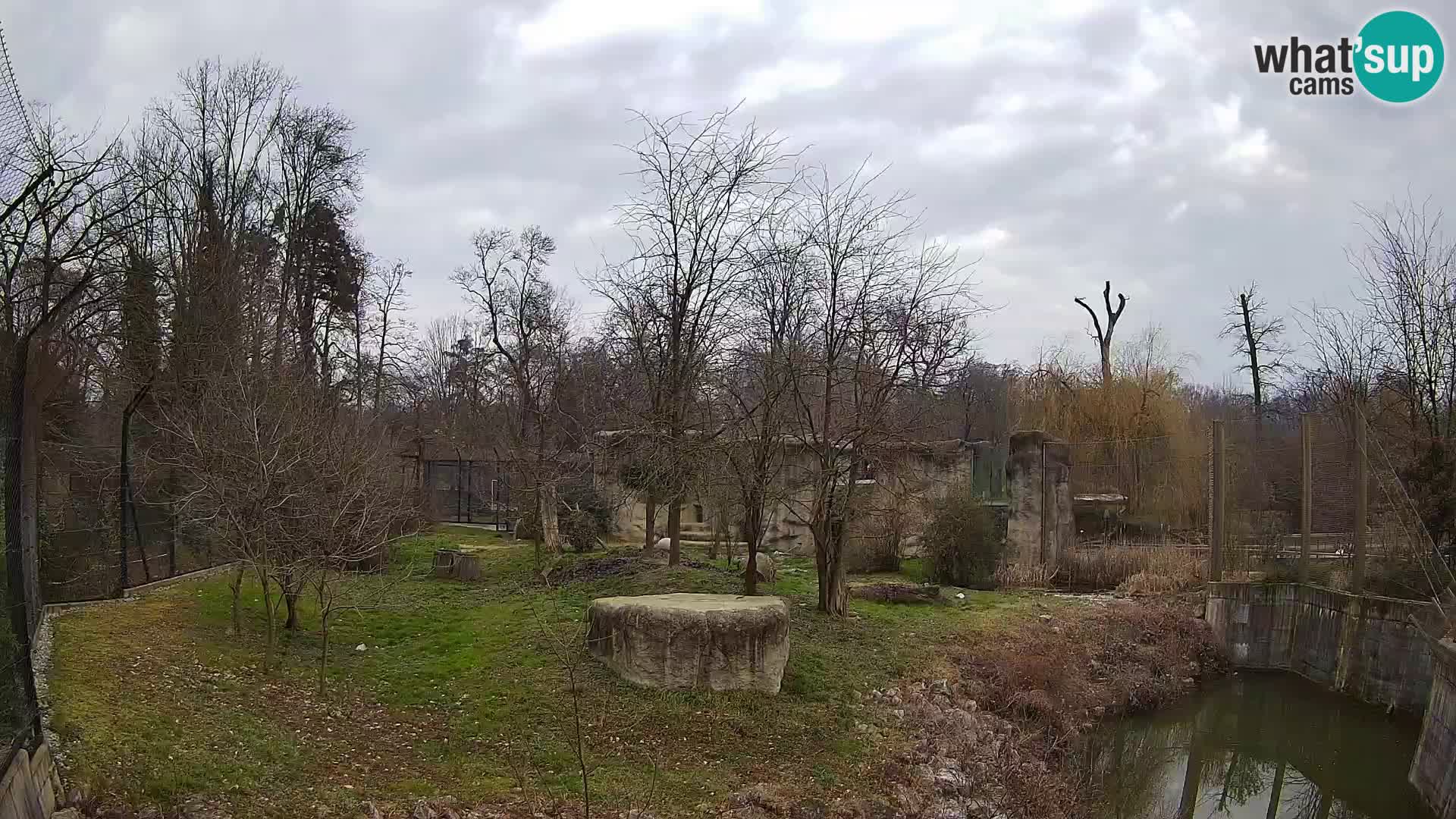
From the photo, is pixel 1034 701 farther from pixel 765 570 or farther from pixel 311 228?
pixel 311 228

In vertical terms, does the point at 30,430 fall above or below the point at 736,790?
above

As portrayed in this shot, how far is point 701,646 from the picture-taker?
8688 mm

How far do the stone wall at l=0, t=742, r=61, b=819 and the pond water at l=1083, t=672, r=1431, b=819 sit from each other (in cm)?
888

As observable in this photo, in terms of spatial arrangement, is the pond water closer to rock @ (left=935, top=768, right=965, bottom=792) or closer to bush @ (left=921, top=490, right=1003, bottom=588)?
rock @ (left=935, top=768, right=965, bottom=792)

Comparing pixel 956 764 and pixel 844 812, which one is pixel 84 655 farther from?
pixel 956 764

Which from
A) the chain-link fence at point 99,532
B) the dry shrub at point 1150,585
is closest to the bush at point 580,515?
the chain-link fence at point 99,532

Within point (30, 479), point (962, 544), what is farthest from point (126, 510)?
point (962, 544)

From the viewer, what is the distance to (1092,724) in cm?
1086

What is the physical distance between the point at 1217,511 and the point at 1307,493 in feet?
4.82

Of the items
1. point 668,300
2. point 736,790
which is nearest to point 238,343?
point 668,300

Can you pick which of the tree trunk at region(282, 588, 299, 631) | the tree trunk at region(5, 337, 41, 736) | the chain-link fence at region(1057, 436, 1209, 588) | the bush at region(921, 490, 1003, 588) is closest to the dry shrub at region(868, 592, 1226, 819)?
the bush at region(921, 490, 1003, 588)

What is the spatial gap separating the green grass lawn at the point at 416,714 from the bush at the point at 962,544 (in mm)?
4720

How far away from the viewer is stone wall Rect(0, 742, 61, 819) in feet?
14.6

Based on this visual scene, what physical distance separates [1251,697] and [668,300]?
993cm
